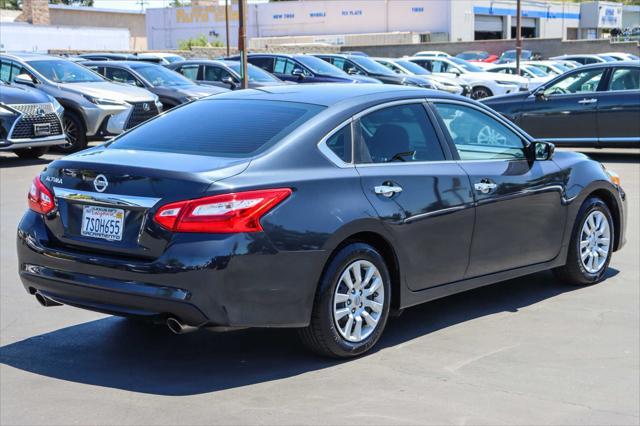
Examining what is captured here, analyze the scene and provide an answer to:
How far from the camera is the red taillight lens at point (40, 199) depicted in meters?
5.71

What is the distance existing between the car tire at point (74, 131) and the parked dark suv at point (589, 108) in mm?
7499

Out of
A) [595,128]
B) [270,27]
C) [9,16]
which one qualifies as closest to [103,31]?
[9,16]

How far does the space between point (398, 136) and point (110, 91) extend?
12.4 m

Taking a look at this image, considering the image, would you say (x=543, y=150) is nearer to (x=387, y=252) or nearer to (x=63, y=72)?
(x=387, y=252)

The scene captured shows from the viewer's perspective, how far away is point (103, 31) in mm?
65188

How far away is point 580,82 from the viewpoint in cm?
1645

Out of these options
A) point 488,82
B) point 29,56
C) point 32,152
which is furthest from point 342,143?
point 488,82

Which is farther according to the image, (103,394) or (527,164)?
(527,164)

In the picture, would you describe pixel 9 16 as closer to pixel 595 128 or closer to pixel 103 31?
pixel 103 31

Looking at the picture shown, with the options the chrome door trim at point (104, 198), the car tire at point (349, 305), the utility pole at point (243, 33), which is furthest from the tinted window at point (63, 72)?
the car tire at point (349, 305)

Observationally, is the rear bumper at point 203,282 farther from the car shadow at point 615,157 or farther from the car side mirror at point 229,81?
the car side mirror at point 229,81

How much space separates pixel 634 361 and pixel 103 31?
2471 inches

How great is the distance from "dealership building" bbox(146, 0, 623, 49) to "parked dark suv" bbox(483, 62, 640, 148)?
5968 centimetres

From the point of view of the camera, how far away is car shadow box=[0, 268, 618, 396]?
548 cm
